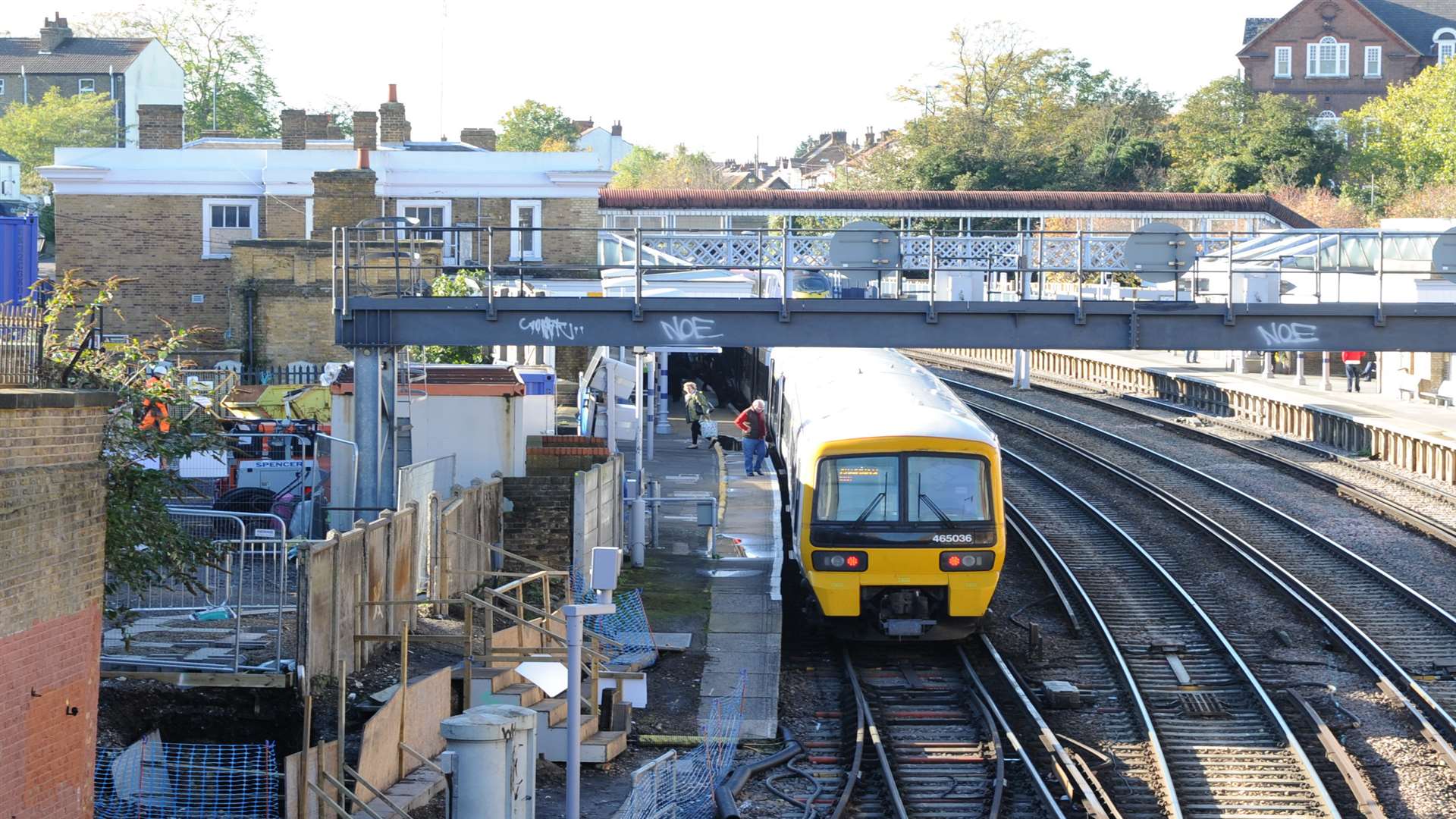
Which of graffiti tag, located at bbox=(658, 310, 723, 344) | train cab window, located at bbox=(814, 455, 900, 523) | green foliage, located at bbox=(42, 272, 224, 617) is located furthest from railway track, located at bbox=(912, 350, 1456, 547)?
green foliage, located at bbox=(42, 272, 224, 617)

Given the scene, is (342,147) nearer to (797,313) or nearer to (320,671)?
(797,313)

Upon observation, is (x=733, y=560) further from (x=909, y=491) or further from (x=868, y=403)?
(x=909, y=491)

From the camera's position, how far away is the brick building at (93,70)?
270ft

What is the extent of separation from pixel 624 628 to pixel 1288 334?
7838mm

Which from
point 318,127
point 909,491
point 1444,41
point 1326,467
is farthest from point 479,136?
point 1444,41

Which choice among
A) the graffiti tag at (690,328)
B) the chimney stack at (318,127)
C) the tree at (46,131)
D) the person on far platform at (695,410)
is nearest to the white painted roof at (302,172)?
the person on far platform at (695,410)

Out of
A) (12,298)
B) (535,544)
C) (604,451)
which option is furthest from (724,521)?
(12,298)

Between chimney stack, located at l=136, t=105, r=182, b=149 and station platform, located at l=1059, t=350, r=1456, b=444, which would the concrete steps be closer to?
station platform, located at l=1059, t=350, r=1456, b=444

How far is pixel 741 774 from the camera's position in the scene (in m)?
12.6

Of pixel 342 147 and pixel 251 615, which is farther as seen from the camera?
pixel 342 147

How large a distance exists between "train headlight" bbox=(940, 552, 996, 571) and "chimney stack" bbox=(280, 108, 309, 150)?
88.5ft

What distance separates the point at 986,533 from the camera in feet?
53.9

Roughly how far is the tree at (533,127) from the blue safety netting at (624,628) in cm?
8142

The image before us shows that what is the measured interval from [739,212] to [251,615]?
1241 inches
